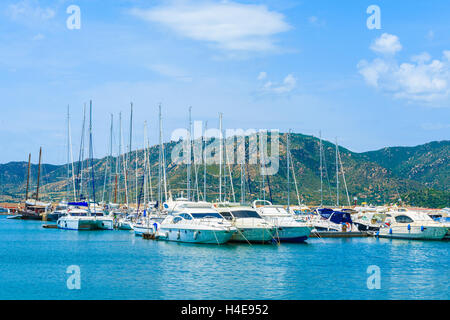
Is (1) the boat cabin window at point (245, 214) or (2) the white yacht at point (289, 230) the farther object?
(2) the white yacht at point (289, 230)

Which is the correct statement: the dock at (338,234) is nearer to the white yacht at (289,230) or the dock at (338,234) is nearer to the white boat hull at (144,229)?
the white yacht at (289,230)

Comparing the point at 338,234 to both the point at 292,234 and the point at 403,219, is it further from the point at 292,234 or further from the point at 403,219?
the point at 292,234

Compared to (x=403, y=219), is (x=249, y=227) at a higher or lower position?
lower

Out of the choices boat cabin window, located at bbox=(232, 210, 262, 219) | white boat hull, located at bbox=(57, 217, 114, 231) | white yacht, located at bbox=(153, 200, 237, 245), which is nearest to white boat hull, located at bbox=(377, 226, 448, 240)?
boat cabin window, located at bbox=(232, 210, 262, 219)

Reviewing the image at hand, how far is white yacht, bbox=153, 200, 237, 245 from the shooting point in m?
52.1

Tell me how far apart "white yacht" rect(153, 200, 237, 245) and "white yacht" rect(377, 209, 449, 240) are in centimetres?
2256

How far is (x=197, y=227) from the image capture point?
5306 centimetres

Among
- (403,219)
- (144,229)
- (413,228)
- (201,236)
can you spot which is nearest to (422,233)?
(413,228)

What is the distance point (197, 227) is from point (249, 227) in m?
5.50

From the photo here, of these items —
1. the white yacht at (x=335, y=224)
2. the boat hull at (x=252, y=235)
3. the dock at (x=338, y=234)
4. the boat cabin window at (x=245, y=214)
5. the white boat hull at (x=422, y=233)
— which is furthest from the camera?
A: the white yacht at (x=335, y=224)

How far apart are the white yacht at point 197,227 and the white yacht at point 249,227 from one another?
3.54 ft

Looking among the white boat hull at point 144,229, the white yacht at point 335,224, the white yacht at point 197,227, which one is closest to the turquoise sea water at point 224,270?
the white yacht at point 197,227

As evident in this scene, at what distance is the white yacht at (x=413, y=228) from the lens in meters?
62.3
